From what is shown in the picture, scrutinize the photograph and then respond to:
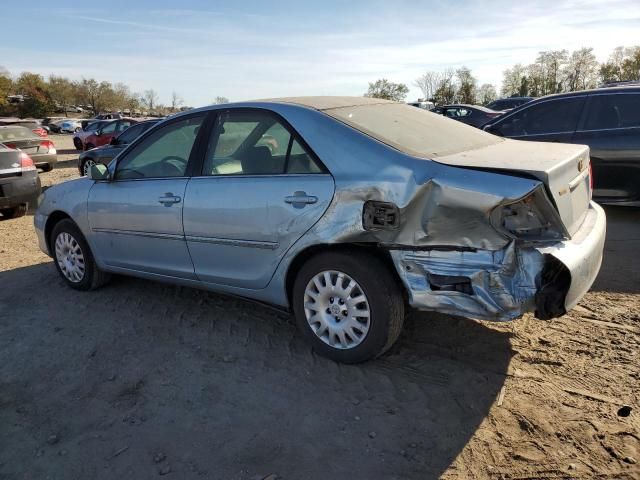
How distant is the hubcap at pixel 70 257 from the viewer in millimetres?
4867

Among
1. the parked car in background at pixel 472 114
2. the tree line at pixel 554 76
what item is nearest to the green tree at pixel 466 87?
the tree line at pixel 554 76

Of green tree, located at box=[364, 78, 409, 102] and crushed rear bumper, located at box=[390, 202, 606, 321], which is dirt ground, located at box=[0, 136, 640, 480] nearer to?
crushed rear bumper, located at box=[390, 202, 606, 321]

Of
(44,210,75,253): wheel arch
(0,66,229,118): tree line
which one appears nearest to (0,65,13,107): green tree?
(0,66,229,118): tree line

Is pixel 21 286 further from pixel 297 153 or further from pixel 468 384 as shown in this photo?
pixel 468 384

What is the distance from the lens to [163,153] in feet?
13.8

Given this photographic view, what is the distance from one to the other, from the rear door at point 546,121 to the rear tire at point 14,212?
7814 mm

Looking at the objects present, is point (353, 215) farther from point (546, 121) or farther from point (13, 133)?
point (13, 133)

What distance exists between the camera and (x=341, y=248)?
10.4 feet

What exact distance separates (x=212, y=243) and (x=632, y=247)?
4353 mm

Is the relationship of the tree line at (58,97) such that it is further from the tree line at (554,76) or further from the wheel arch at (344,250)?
the wheel arch at (344,250)

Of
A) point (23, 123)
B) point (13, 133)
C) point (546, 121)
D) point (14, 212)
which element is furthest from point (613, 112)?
point (23, 123)

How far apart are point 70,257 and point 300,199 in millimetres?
2833

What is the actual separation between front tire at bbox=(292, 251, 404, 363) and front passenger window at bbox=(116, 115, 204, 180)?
1424 mm

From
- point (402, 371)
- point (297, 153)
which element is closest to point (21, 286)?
point (297, 153)
